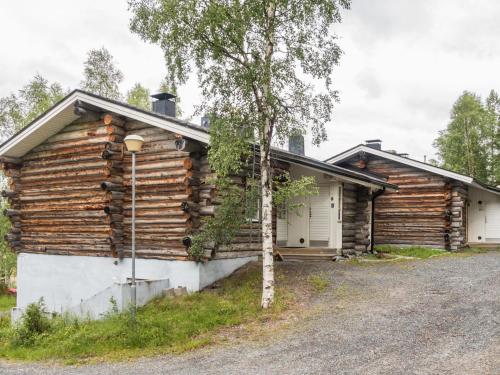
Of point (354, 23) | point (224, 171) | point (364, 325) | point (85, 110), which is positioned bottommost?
point (364, 325)

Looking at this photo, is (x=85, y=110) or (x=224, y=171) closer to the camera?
(x=224, y=171)

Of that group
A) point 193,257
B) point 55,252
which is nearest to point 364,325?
point 193,257

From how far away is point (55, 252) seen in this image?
16.6m

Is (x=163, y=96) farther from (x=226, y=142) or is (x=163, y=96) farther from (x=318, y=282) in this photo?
(x=318, y=282)

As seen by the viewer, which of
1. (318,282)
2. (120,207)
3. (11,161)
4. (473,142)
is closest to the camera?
(318,282)

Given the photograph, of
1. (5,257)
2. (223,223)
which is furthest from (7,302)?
(223,223)

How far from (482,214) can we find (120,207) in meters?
18.3

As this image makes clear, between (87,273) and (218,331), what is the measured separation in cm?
698

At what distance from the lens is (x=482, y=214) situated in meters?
24.8

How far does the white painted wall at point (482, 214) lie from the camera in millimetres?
24547

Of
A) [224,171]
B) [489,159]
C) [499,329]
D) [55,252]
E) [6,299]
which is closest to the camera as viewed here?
[499,329]

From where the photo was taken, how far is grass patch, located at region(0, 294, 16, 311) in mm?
23156

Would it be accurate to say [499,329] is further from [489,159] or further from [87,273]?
[489,159]

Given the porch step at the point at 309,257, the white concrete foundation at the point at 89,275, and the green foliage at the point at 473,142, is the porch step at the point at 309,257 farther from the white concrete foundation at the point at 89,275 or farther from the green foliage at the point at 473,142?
the green foliage at the point at 473,142
